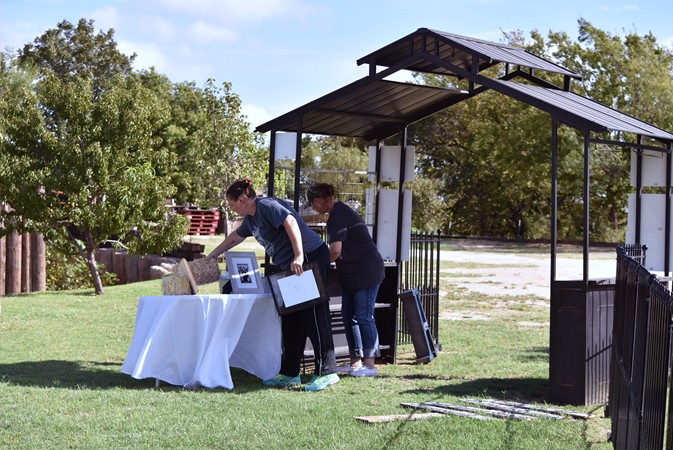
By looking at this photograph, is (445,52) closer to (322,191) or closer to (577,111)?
(577,111)

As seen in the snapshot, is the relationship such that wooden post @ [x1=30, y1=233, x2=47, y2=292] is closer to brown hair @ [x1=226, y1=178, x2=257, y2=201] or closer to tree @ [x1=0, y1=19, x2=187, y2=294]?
tree @ [x1=0, y1=19, x2=187, y2=294]

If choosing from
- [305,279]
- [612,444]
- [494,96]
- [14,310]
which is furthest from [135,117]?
[494,96]

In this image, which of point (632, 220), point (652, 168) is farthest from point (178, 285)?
point (652, 168)

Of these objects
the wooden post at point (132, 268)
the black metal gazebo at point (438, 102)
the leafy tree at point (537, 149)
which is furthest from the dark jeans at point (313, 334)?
the leafy tree at point (537, 149)

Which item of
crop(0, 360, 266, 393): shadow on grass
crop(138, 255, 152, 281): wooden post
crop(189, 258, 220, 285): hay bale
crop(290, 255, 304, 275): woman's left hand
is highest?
crop(290, 255, 304, 275): woman's left hand

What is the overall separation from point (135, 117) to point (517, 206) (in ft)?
106

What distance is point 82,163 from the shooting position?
1883 cm

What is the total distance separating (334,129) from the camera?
38.1 feet

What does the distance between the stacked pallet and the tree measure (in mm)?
21603

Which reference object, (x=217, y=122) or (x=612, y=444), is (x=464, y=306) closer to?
(x=612, y=444)

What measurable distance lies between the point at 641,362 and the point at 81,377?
583 cm

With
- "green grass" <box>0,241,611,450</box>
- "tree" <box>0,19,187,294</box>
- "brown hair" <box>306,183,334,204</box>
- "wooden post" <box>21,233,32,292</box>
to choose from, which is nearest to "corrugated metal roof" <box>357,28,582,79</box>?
"brown hair" <box>306,183,334,204</box>

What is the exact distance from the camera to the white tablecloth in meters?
8.77

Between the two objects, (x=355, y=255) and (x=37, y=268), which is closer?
(x=355, y=255)
